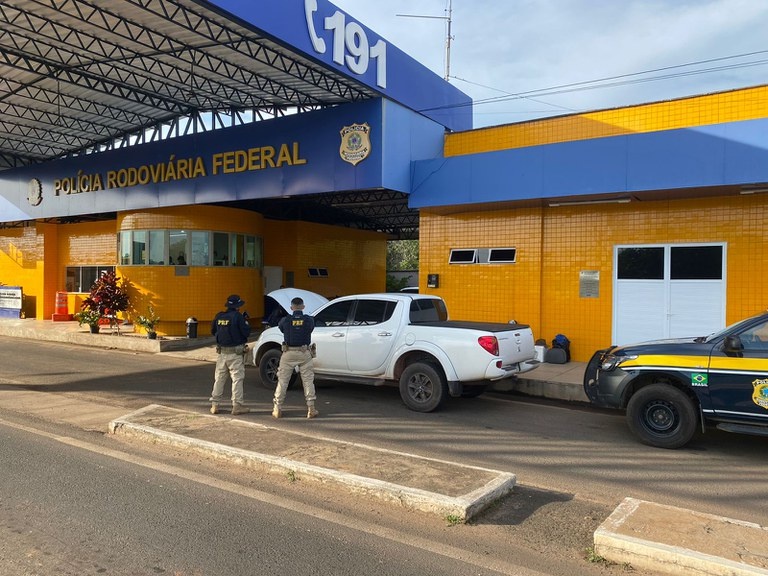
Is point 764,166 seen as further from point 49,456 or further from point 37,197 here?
point 37,197

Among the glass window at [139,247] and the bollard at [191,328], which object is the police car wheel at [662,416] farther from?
A: the glass window at [139,247]

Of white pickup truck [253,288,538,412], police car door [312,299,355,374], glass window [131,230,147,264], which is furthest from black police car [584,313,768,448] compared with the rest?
glass window [131,230,147,264]

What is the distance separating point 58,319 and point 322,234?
11.4 metres

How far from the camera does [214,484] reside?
210 inches

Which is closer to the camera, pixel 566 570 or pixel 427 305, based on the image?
pixel 566 570

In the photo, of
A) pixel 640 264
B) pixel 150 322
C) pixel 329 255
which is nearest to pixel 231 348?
pixel 640 264

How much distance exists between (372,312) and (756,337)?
524 cm

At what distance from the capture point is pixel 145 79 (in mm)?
19203

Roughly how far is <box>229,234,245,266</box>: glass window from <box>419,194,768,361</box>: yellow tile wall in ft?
24.9

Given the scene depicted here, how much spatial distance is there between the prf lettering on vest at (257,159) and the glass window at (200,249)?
2867 mm

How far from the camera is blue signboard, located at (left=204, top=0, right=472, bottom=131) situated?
37.1ft

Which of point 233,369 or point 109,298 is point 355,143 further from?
point 109,298

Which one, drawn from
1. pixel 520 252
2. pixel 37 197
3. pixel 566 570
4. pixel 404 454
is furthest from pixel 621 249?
pixel 37 197

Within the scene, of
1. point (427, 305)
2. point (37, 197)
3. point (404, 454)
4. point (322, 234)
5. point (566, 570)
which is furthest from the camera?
point (322, 234)
